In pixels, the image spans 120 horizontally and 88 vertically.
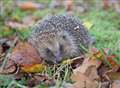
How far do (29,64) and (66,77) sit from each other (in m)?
0.47

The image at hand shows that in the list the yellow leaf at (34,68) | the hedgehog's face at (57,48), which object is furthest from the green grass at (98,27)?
the hedgehog's face at (57,48)

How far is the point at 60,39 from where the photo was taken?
4367mm

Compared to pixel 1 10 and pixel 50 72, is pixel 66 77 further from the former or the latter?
pixel 1 10

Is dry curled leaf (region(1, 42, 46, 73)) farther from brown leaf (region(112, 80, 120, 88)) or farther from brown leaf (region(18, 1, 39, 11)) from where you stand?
brown leaf (region(18, 1, 39, 11))

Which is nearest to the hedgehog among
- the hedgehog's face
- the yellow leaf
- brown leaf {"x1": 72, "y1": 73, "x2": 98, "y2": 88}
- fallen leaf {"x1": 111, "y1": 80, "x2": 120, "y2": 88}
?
the hedgehog's face

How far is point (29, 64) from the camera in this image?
4352mm

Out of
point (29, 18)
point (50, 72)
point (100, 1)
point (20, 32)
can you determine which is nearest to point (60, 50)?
point (50, 72)

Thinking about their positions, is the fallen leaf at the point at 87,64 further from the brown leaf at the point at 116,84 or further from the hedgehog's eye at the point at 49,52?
the hedgehog's eye at the point at 49,52

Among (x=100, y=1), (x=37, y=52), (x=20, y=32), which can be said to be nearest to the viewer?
(x=37, y=52)

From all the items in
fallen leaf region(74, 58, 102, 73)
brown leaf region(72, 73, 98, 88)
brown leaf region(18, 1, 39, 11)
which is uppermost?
brown leaf region(18, 1, 39, 11)

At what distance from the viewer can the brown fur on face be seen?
4.34m

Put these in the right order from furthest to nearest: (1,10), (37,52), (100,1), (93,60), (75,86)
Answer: (100,1) < (1,10) < (37,52) < (93,60) < (75,86)

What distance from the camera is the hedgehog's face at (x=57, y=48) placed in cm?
434

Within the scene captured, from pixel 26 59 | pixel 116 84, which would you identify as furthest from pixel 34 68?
pixel 116 84
